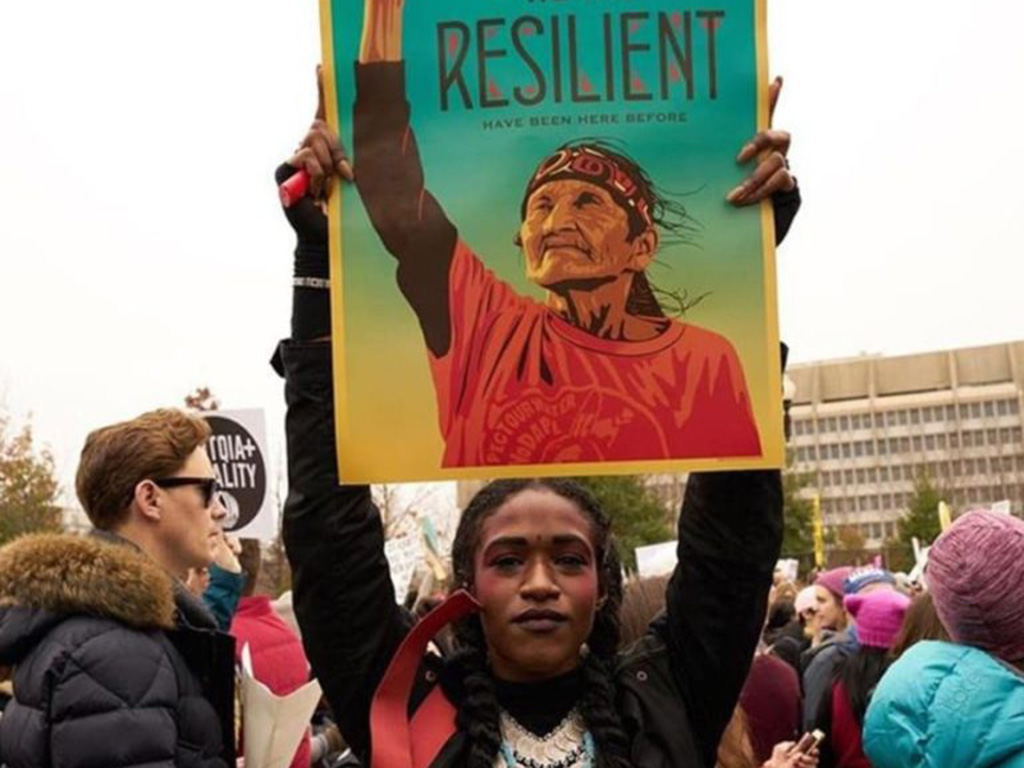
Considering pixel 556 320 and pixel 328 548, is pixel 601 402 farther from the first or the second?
pixel 328 548

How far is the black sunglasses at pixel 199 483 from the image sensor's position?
3908 mm

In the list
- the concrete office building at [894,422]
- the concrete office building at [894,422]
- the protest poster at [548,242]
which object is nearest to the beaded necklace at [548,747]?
the protest poster at [548,242]

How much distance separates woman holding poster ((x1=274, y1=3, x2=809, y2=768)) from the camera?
8.09ft

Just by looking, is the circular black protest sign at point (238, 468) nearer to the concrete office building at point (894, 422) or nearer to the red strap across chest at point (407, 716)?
the red strap across chest at point (407, 716)

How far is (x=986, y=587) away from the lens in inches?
123

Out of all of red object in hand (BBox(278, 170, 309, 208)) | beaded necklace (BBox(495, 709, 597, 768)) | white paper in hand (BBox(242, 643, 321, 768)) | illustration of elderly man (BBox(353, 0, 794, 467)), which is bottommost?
white paper in hand (BBox(242, 643, 321, 768))

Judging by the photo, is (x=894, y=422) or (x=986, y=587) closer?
(x=986, y=587)

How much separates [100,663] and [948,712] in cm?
168

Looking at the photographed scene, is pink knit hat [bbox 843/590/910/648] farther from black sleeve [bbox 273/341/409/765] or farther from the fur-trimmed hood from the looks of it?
black sleeve [bbox 273/341/409/765]

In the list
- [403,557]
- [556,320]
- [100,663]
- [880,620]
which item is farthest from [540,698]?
[403,557]

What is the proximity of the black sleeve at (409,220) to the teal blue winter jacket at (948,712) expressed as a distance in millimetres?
1273

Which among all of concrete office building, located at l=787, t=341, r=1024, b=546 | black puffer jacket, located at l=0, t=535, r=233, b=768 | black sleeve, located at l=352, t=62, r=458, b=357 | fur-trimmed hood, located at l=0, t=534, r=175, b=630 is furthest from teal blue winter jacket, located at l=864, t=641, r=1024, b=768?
concrete office building, located at l=787, t=341, r=1024, b=546

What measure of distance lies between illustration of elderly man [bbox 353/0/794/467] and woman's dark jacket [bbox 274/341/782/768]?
17cm

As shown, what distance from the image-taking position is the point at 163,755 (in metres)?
3.15
